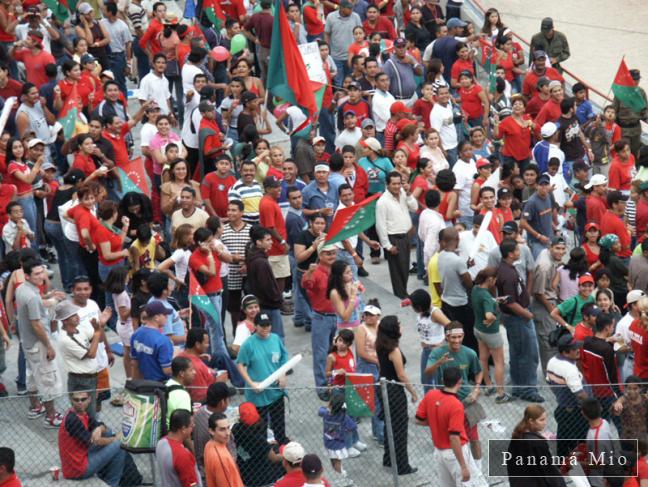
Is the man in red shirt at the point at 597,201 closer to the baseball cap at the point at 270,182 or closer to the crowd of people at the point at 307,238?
the crowd of people at the point at 307,238

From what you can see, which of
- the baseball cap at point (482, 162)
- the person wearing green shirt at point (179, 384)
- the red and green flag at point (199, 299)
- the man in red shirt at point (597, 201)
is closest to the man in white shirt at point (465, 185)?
the baseball cap at point (482, 162)

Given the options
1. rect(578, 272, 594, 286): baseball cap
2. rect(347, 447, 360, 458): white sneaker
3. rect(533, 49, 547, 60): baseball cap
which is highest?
rect(533, 49, 547, 60): baseball cap

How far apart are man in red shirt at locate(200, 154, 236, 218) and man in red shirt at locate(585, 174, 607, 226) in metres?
4.28

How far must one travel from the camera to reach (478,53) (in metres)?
21.9

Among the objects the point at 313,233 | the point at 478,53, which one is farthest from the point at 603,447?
the point at 478,53

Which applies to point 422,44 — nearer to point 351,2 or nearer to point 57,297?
point 351,2

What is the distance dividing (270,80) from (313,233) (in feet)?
7.16

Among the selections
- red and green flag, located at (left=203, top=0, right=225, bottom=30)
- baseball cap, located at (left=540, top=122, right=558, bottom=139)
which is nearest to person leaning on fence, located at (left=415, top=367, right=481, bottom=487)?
baseball cap, located at (left=540, top=122, right=558, bottom=139)

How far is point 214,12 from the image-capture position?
21.4m

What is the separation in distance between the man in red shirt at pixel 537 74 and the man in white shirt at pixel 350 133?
3789mm

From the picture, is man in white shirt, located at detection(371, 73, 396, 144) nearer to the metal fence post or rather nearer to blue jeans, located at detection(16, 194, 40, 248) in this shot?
blue jeans, located at detection(16, 194, 40, 248)

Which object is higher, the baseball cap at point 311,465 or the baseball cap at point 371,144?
the baseball cap at point 371,144

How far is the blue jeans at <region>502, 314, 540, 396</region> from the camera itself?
13.8 m

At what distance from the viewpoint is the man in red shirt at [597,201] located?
16.2 m
